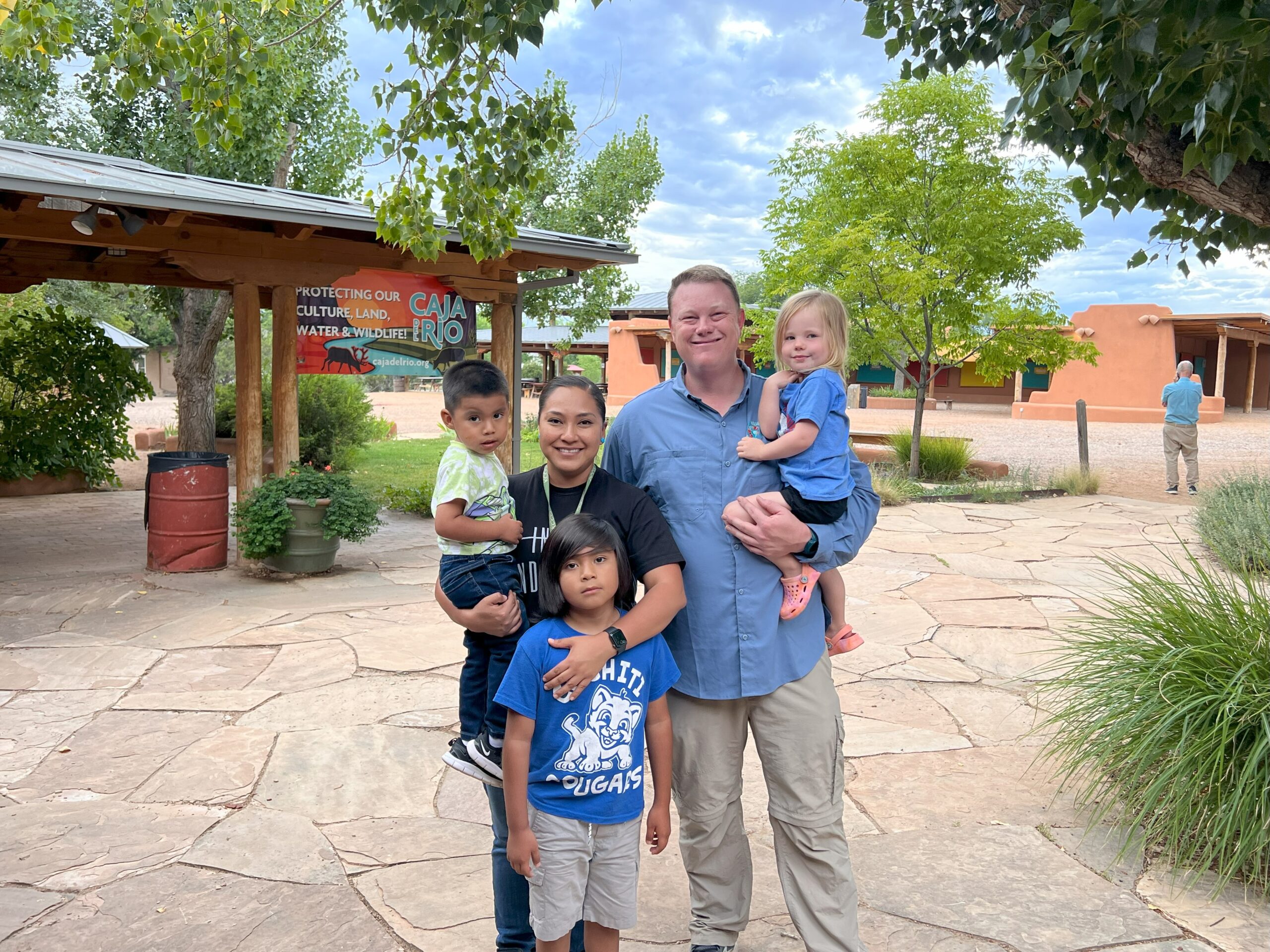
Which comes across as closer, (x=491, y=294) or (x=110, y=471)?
(x=491, y=294)

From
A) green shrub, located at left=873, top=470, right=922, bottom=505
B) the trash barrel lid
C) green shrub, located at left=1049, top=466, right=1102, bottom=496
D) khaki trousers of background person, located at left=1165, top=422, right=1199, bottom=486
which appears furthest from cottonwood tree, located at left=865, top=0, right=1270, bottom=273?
khaki trousers of background person, located at left=1165, top=422, right=1199, bottom=486

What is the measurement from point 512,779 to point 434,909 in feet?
3.56

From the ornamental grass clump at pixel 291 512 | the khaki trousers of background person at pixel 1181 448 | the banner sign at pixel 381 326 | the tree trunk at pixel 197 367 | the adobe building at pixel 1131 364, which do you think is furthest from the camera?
the adobe building at pixel 1131 364

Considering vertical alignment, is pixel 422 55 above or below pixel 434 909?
above

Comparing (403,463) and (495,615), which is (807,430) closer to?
(495,615)

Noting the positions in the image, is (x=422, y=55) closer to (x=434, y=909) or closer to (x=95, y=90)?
(x=434, y=909)

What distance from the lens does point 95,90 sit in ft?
44.7

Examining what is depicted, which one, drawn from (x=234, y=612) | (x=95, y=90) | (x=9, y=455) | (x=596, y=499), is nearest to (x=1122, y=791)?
(x=596, y=499)

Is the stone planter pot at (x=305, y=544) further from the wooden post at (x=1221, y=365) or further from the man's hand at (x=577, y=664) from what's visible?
the wooden post at (x=1221, y=365)

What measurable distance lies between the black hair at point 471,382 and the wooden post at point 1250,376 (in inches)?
1396

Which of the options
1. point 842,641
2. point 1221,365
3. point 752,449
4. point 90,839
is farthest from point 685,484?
point 1221,365

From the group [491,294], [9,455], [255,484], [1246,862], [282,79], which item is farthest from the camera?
[282,79]

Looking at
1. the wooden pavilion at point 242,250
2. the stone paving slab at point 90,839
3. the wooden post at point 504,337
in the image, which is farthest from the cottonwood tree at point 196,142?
the stone paving slab at point 90,839

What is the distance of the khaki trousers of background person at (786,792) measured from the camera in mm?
2402
